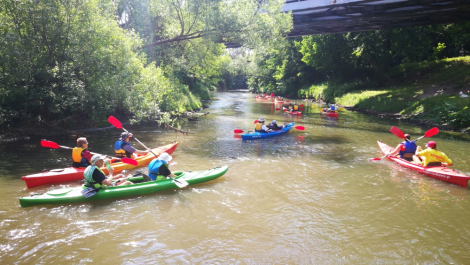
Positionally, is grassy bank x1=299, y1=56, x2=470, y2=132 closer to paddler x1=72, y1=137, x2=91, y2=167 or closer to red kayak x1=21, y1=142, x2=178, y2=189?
paddler x1=72, y1=137, x2=91, y2=167

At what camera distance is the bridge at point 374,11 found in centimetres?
1408

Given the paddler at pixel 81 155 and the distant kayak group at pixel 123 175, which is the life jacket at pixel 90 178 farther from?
the paddler at pixel 81 155

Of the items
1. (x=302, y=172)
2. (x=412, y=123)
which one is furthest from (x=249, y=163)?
(x=412, y=123)

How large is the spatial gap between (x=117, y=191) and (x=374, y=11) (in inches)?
620

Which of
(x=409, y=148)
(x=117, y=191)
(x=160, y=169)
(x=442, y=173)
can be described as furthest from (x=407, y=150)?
(x=117, y=191)

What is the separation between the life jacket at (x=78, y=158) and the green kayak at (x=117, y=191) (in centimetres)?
125

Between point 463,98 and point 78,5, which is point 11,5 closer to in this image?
point 78,5

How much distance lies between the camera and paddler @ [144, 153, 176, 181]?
20.1 ft

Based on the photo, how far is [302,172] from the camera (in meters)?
7.61

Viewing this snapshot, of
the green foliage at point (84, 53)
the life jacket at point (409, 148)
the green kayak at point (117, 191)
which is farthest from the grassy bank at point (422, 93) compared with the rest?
the green kayak at point (117, 191)

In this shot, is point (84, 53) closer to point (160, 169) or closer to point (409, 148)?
point (160, 169)

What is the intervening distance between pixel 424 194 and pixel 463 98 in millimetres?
11836

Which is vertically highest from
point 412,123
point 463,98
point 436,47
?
point 436,47

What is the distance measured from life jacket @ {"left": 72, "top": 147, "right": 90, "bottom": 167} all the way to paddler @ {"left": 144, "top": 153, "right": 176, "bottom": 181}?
5.68ft
